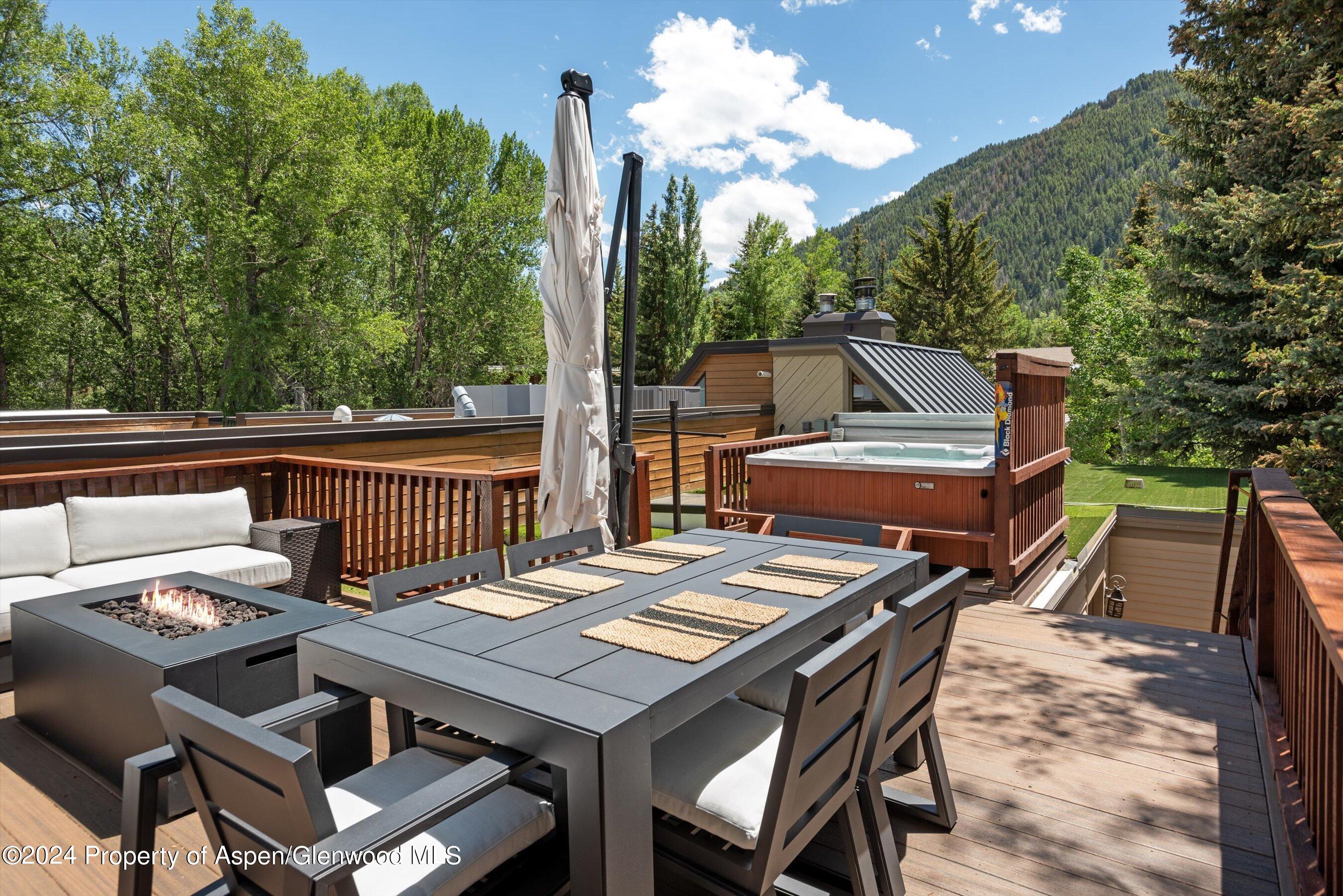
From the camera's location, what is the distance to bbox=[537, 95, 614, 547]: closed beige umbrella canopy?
11.0 ft

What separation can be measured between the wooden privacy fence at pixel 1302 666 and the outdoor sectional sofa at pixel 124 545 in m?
4.05

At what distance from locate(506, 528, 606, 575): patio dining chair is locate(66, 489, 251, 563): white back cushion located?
2.42m

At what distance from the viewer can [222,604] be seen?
2.95 metres

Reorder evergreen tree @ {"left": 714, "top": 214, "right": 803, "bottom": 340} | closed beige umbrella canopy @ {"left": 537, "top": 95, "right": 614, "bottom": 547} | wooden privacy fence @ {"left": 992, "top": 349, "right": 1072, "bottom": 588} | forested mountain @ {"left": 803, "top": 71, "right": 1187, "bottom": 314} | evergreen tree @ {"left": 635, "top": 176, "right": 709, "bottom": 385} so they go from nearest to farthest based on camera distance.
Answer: closed beige umbrella canopy @ {"left": 537, "top": 95, "right": 614, "bottom": 547}, wooden privacy fence @ {"left": 992, "top": 349, "right": 1072, "bottom": 588}, evergreen tree @ {"left": 635, "top": 176, "right": 709, "bottom": 385}, evergreen tree @ {"left": 714, "top": 214, "right": 803, "bottom": 340}, forested mountain @ {"left": 803, "top": 71, "right": 1187, "bottom": 314}

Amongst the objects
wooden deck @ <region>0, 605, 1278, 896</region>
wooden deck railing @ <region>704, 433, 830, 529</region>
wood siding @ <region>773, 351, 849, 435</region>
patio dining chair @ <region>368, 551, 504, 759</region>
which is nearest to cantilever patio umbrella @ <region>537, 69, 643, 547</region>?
patio dining chair @ <region>368, 551, 504, 759</region>

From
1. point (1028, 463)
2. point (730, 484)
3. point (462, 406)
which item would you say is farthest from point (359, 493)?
point (462, 406)

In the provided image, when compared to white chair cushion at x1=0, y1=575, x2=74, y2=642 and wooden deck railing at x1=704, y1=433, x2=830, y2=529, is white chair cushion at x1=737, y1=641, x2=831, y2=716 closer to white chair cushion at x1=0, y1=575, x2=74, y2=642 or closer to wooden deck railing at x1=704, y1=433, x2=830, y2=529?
white chair cushion at x1=0, y1=575, x2=74, y2=642

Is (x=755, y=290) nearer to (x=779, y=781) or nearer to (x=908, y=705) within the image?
(x=908, y=705)

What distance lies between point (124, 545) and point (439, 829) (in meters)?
3.40

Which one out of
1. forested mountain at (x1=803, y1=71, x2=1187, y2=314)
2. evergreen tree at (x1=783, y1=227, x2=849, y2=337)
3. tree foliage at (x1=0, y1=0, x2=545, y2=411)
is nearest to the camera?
tree foliage at (x1=0, y1=0, x2=545, y2=411)

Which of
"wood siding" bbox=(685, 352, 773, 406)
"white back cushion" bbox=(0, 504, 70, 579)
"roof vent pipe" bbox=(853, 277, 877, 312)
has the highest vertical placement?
"roof vent pipe" bbox=(853, 277, 877, 312)

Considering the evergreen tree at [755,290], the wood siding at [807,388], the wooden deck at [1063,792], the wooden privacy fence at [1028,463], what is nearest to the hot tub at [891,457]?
the wooden privacy fence at [1028,463]

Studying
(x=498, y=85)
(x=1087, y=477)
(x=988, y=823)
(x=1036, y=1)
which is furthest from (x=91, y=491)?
(x=1036, y=1)

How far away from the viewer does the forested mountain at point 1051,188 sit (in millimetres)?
77375
